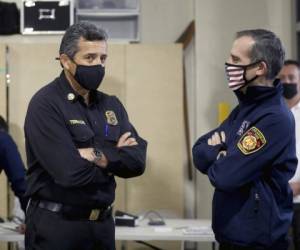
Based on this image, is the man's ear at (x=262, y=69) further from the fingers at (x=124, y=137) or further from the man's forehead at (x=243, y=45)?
the fingers at (x=124, y=137)

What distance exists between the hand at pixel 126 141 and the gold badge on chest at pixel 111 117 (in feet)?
0.25

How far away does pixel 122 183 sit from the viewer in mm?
4422

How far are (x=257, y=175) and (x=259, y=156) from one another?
0.08m

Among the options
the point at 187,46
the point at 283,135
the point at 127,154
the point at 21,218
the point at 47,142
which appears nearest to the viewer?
the point at 283,135

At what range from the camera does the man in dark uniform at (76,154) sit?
2.28 meters

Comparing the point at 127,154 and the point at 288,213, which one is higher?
the point at 127,154

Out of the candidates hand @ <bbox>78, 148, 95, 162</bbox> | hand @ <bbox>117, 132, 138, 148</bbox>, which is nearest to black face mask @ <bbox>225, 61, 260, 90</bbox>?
hand @ <bbox>117, 132, 138, 148</bbox>

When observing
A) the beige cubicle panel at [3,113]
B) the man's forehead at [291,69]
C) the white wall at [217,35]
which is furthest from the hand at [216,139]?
the beige cubicle panel at [3,113]

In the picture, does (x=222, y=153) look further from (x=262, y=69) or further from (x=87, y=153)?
(x=87, y=153)

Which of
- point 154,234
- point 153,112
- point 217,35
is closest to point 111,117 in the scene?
point 154,234

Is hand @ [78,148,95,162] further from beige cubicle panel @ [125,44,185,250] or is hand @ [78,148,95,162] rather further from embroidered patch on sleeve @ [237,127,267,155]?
beige cubicle panel @ [125,44,185,250]

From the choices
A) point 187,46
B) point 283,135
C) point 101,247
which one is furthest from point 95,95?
point 187,46

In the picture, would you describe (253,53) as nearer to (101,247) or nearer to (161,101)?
(101,247)

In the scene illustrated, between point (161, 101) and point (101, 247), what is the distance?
2.24 meters
